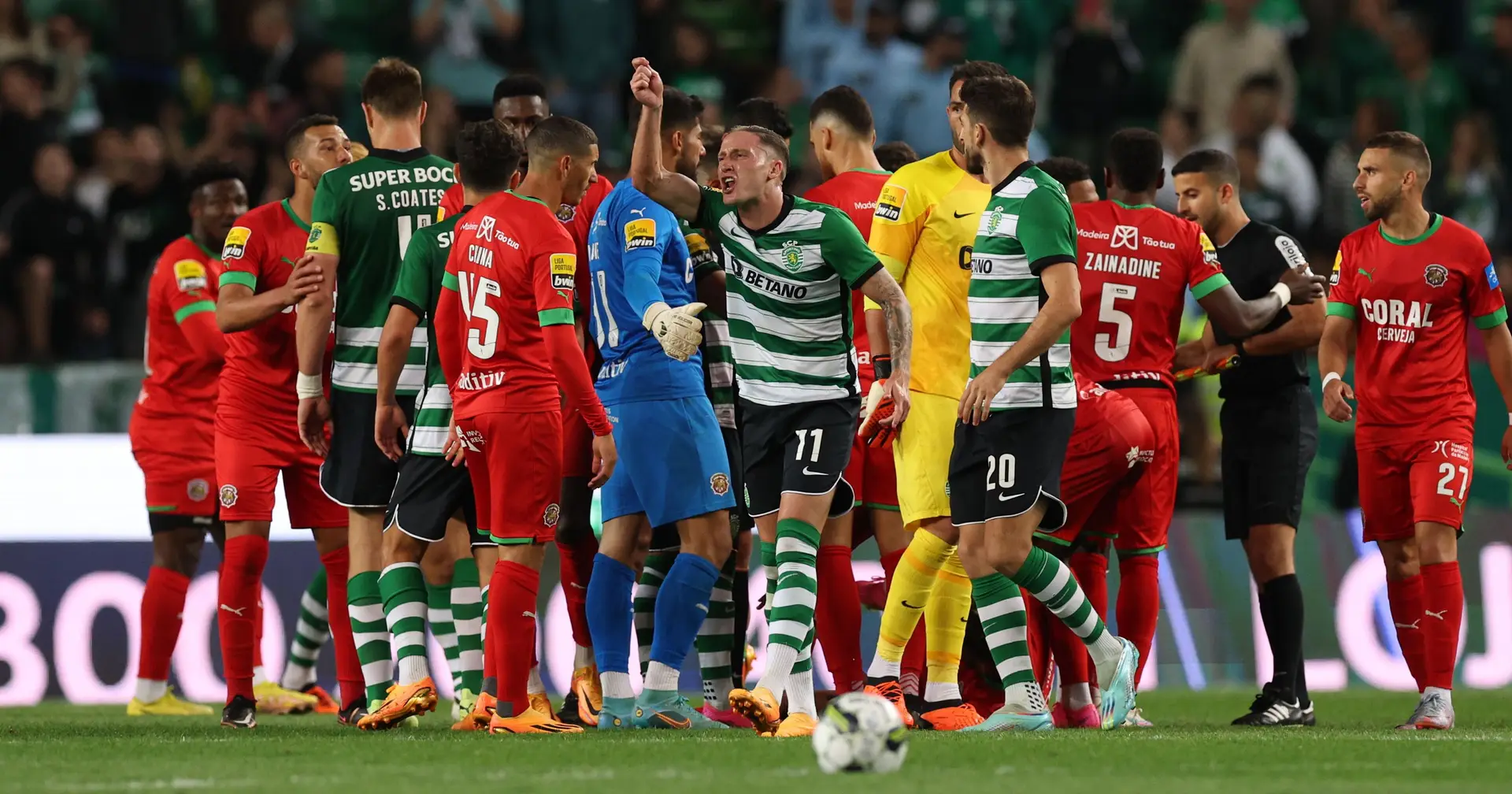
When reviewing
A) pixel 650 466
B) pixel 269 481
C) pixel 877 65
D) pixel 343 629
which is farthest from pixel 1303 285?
pixel 877 65

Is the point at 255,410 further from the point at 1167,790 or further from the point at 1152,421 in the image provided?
the point at 1167,790

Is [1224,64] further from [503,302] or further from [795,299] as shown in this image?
[503,302]

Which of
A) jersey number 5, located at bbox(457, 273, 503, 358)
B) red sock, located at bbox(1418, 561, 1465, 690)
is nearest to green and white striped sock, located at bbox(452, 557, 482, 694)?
jersey number 5, located at bbox(457, 273, 503, 358)

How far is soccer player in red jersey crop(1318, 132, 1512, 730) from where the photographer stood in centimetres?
856

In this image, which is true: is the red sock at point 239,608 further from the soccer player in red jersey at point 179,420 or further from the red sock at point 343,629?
the soccer player in red jersey at point 179,420

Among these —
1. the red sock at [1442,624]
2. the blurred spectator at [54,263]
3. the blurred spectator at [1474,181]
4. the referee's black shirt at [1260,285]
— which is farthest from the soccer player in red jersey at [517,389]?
the blurred spectator at [1474,181]

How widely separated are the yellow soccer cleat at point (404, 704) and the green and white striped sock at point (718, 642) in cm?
134

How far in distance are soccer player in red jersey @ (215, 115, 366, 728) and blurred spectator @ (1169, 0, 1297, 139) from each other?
1015cm

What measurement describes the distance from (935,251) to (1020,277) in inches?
30.7

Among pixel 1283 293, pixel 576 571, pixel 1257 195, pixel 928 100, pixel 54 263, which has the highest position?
pixel 928 100

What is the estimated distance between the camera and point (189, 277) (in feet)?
33.0

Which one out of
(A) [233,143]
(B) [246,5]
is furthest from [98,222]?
(B) [246,5]

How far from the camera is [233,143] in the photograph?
1581cm

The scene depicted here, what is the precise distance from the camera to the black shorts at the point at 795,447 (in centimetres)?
761
